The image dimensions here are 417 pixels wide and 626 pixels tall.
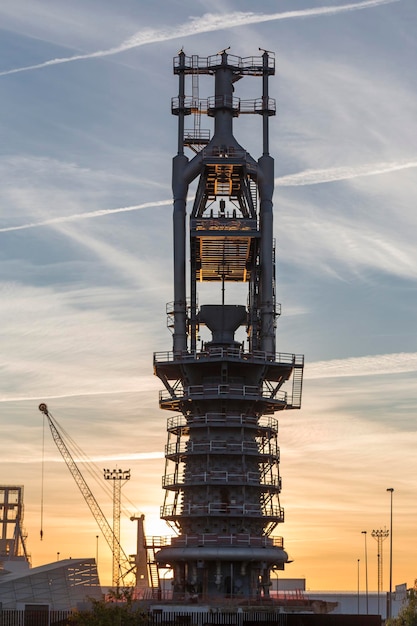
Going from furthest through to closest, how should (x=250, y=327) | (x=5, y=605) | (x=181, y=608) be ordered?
(x=5, y=605), (x=250, y=327), (x=181, y=608)

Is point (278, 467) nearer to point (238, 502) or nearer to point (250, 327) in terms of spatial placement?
point (238, 502)

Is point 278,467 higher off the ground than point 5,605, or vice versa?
point 278,467

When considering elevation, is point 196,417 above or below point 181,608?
above

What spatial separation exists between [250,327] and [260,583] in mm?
32499

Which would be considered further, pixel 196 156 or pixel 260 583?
pixel 196 156

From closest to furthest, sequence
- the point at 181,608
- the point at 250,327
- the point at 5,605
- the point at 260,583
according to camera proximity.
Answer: the point at 181,608 → the point at 260,583 → the point at 250,327 → the point at 5,605

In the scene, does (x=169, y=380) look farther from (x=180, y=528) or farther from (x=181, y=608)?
(x=181, y=608)

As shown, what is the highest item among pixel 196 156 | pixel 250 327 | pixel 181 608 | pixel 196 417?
pixel 196 156

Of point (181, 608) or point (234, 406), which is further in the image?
point (234, 406)

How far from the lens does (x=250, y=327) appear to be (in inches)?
6619

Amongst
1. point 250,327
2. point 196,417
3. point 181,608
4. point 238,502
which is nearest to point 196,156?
point 250,327

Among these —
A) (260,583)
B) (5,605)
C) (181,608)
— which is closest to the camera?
(181,608)

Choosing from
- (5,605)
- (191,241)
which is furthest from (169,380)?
(5,605)

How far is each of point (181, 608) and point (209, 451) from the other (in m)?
19.3
